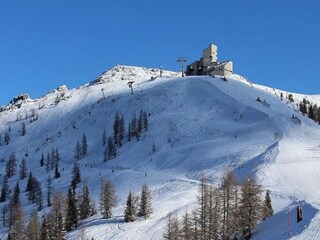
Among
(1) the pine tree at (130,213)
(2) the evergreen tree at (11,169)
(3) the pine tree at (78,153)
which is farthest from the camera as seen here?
(2) the evergreen tree at (11,169)

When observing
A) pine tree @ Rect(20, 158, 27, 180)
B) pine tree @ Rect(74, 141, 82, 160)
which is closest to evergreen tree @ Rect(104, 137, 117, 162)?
pine tree @ Rect(74, 141, 82, 160)

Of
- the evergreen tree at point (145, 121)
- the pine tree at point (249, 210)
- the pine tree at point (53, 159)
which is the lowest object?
the pine tree at point (249, 210)

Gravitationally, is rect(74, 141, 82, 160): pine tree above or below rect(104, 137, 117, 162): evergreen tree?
above

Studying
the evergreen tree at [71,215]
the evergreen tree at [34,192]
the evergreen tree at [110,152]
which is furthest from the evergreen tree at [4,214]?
the evergreen tree at [71,215]

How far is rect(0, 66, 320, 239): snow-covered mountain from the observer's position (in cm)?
7806

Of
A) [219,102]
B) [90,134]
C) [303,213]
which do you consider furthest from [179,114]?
[303,213]

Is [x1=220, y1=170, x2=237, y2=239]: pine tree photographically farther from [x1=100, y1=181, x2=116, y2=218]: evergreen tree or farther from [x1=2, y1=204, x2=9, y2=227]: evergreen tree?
[x1=2, y1=204, x2=9, y2=227]: evergreen tree

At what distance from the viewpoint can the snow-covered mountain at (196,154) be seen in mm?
78062

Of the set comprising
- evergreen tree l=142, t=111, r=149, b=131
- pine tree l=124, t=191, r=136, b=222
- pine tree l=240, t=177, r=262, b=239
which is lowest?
pine tree l=240, t=177, r=262, b=239

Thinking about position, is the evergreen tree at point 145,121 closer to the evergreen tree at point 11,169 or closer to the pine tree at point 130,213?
the evergreen tree at point 11,169

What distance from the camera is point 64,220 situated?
292 feet

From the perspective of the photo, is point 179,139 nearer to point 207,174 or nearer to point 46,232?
point 207,174

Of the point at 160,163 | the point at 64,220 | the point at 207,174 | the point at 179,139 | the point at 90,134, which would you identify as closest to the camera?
the point at 64,220

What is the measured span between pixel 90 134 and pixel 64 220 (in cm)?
9944
